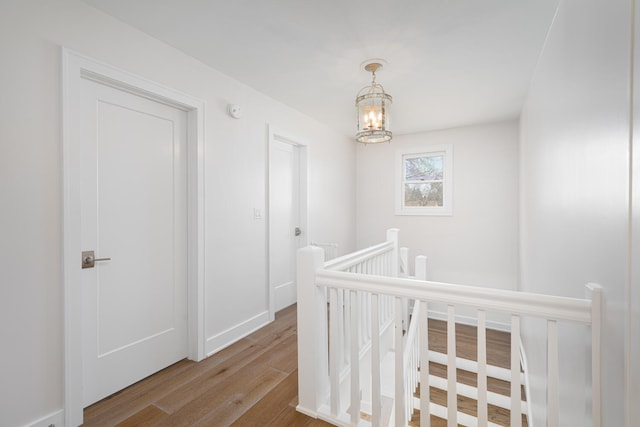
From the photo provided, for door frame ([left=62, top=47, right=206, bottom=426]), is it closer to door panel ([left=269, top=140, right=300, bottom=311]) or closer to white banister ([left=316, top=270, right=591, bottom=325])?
white banister ([left=316, top=270, right=591, bottom=325])

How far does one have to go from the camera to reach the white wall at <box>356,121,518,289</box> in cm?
364

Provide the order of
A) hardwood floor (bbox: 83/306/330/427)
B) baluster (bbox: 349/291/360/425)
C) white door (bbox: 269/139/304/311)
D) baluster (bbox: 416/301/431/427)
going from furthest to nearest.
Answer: white door (bbox: 269/139/304/311) < hardwood floor (bbox: 83/306/330/427) < baluster (bbox: 349/291/360/425) < baluster (bbox: 416/301/431/427)

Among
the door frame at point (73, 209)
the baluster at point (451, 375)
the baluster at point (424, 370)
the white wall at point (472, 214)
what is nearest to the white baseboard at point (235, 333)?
the door frame at point (73, 209)

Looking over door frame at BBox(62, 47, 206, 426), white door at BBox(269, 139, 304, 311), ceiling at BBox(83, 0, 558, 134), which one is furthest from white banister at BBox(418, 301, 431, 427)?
white door at BBox(269, 139, 304, 311)

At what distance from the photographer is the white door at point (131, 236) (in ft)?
5.51

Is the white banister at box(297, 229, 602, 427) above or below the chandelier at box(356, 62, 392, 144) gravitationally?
below

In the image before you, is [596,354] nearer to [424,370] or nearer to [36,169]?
[424,370]

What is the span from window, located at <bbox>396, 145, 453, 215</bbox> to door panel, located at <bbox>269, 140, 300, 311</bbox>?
1712mm

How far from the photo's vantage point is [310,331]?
152 centimetres

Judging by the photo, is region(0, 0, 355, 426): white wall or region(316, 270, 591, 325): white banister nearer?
region(316, 270, 591, 325): white banister

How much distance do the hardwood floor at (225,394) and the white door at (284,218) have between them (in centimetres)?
83

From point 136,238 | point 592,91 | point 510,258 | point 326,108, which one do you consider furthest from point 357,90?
point 510,258

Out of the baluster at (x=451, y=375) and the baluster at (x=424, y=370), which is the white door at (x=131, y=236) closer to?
the baluster at (x=424, y=370)

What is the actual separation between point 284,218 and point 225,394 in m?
1.92
